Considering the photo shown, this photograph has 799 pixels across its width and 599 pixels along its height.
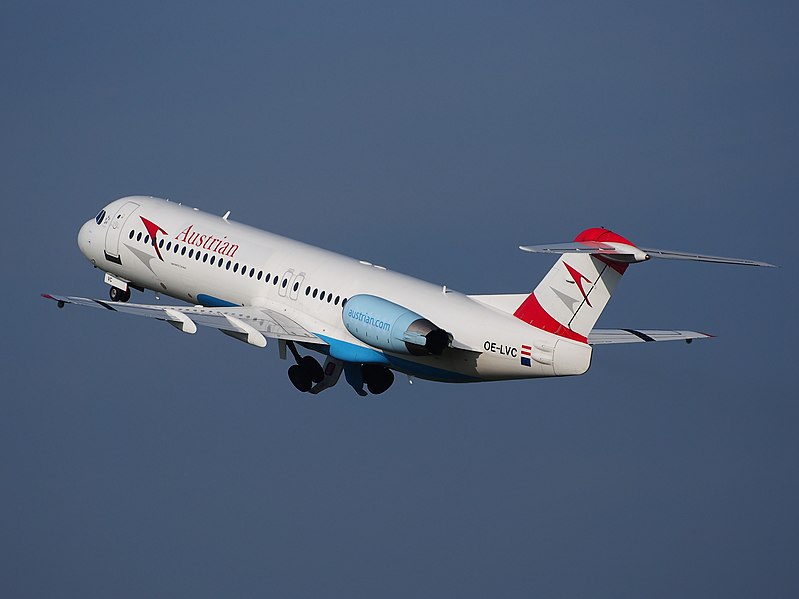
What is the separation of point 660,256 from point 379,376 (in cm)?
1088

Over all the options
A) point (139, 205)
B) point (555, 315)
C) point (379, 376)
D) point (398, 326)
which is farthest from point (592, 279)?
point (139, 205)

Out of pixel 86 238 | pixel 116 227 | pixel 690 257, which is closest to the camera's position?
pixel 690 257

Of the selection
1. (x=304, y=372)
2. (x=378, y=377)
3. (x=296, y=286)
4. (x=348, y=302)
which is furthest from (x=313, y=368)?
(x=348, y=302)

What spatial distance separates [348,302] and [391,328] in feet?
7.70

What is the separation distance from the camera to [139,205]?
5731 cm

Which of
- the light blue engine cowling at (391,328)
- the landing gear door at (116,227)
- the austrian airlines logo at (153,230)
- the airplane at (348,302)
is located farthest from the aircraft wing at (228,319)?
the landing gear door at (116,227)

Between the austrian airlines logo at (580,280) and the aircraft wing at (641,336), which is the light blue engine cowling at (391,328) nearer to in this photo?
the austrian airlines logo at (580,280)

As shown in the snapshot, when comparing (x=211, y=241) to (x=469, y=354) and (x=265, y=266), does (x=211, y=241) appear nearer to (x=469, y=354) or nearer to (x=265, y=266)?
(x=265, y=266)

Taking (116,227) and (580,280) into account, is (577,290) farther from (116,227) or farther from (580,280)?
(116,227)

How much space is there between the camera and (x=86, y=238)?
58.5 meters

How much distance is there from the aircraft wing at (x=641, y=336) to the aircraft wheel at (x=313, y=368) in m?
7.39

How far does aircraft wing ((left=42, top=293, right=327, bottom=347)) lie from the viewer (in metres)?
49.8

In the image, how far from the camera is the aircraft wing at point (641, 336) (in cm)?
5022

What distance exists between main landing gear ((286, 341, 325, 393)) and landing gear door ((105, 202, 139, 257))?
6.63m
